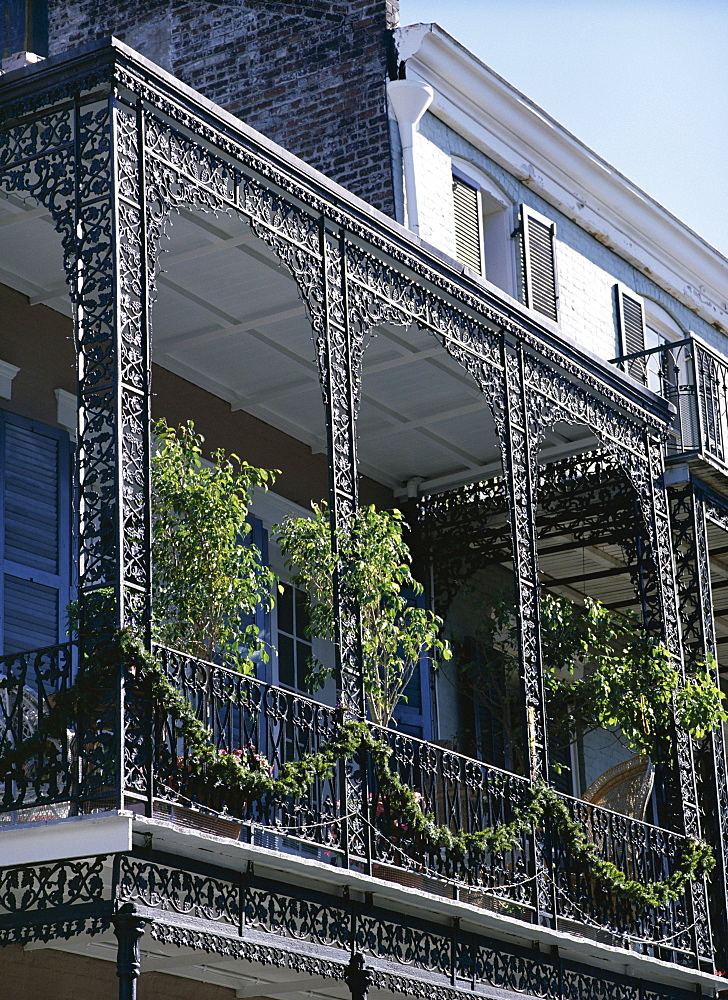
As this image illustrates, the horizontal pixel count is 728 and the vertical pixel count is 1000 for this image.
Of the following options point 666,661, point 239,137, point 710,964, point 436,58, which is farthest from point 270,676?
point 436,58

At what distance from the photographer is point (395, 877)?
30.2 feet

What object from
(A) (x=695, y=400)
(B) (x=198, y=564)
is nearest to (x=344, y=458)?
(B) (x=198, y=564)

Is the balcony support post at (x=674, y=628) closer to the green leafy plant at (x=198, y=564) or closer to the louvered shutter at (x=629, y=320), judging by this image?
the louvered shutter at (x=629, y=320)

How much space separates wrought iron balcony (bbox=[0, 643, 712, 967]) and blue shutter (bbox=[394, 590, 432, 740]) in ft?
6.09

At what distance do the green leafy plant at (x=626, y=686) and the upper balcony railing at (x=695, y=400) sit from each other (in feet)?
5.17

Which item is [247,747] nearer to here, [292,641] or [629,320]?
[292,641]

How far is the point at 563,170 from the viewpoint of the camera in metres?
15.3

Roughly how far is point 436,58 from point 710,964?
290 inches

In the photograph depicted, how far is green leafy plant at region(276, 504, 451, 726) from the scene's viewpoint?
9.02 m

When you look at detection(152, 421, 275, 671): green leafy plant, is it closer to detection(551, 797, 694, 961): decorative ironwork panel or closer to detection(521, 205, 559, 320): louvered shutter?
detection(551, 797, 694, 961): decorative ironwork panel

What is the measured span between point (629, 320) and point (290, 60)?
4120mm

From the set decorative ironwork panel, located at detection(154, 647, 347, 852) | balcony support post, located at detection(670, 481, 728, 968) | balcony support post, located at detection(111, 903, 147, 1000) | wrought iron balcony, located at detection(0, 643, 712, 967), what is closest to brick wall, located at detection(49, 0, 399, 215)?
balcony support post, located at detection(670, 481, 728, 968)

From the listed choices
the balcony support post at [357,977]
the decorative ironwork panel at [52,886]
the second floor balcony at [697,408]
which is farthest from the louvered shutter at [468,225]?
the decorative ironwork panel at [52,886]

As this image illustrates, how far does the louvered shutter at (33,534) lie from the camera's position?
1002 centimetres
